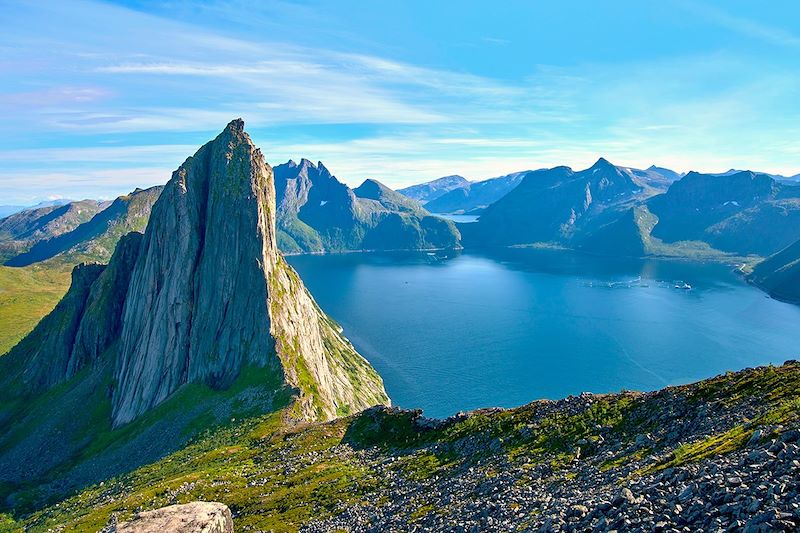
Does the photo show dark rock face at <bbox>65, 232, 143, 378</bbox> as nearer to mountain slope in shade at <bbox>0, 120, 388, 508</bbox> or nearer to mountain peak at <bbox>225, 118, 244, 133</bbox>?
mountain slope in shade at <bbox>0, 120, 388, 508</bbox>

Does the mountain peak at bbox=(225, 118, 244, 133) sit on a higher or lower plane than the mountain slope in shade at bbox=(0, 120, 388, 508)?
higher

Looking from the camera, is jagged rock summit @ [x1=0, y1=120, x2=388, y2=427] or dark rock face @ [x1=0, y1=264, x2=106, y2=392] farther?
dark rock face @ [x1=0, y1=264, x2=106, y2=392]

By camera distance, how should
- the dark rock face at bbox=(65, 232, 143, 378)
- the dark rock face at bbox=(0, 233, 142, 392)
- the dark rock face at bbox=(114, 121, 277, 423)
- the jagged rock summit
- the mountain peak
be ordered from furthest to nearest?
1. the dark rock face at bbox=(0, 233, 142, 392)
2. the dark rock face at bbox=(65, 232, 143, 378)
3. the mountain peak
4. the dark rock face at bbox=(114, 121, 277, 423)
5. the jagged rock summit

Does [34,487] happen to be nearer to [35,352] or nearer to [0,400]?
[0,400]

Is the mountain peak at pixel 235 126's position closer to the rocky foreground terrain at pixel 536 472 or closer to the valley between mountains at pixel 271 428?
the valley between mountains at pixel 271 428

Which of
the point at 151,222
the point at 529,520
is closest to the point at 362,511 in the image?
the point at 529,520

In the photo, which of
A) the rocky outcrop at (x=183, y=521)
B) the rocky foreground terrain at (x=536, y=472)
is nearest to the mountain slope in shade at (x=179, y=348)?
the rocky foreground terrain at (x=536, y=472)

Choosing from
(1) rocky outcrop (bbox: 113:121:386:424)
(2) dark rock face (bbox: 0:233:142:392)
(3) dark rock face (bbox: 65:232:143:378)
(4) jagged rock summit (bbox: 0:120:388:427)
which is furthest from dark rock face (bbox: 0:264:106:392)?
(1) rocky outcrop (bbox: 113:121:386:424)
